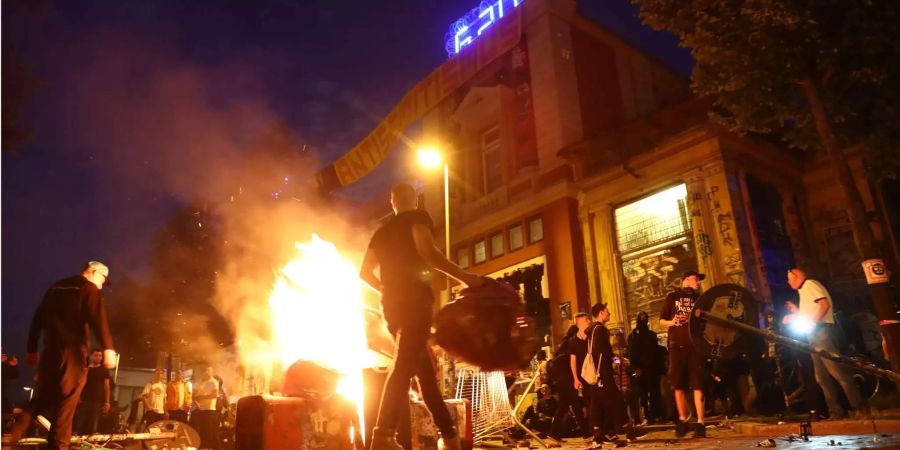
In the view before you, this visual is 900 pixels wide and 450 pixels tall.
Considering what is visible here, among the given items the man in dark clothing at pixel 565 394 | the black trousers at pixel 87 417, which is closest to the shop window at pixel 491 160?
the man in dark clothing at pixel 565 394

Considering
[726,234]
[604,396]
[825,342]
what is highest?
[726,234]

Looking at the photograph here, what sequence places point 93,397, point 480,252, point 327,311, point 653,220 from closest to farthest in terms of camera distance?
1. point 327,311
2. point 93,397
3. point 653,220
4. point 480,252

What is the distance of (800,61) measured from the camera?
930cm

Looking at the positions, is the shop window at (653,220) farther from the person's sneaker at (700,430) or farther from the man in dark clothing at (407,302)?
the man in dark clothing at (407,302)

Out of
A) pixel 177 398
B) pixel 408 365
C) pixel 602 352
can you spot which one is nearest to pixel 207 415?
pixel 177 398

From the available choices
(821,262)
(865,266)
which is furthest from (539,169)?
(865,266)

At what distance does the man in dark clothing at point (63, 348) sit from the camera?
17.5 ft

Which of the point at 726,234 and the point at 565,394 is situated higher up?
the point at 726,234

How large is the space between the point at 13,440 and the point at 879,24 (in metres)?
13.0

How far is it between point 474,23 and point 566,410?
54.4 ft

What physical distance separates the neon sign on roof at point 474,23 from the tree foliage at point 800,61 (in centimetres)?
1109

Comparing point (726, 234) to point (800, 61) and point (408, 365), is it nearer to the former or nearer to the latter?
point (800, 61)

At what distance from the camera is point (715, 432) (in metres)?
7.63

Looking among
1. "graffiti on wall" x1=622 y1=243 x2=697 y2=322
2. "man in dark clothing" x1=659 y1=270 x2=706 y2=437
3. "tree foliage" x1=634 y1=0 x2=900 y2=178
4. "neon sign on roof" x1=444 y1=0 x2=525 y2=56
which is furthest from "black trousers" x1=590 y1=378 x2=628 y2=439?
"neon sign on roof" x1=444 y1=0 x2=525 y2=56
